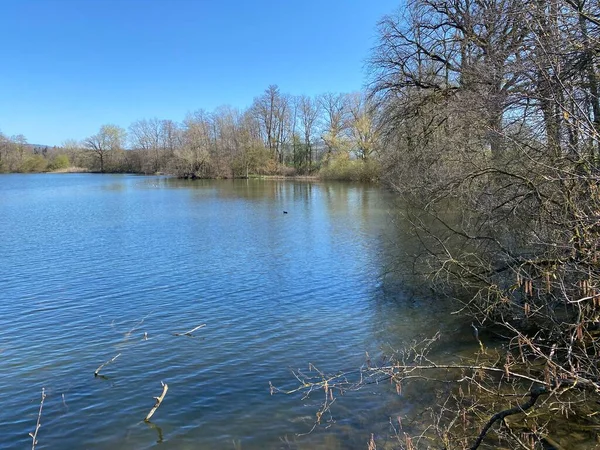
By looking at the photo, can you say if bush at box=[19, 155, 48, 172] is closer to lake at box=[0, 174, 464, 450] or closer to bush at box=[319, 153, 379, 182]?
bush at box=[319, 153, 379, 182]

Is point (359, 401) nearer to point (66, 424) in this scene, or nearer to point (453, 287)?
point (66, 424)

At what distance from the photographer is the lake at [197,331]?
6.06 metres

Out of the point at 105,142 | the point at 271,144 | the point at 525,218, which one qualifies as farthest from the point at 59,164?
the point at 525,218

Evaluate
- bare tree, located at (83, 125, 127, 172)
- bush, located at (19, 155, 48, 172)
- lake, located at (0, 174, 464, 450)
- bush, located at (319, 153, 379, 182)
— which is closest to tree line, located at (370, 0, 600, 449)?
lake, located at (0, 174, 464, 450)

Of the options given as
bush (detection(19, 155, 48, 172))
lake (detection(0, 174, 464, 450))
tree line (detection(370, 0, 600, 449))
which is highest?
bush (detection(19, 155, 48, 172))

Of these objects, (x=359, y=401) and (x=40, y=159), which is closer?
(x=359, y=401)

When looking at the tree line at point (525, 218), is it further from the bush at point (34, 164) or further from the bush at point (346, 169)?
the bush at point (34, 164)

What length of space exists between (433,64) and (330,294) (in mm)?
11927

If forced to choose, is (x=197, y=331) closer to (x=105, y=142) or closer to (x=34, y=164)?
(x=105, y=142)

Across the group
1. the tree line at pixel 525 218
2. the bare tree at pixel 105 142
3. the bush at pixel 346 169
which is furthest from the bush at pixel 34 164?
the tree line at pixel 525 218

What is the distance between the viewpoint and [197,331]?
9.45 m

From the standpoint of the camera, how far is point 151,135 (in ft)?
334

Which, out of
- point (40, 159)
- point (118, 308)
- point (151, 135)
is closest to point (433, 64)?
point (118, 308)

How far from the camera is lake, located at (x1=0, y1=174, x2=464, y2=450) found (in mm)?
6059
